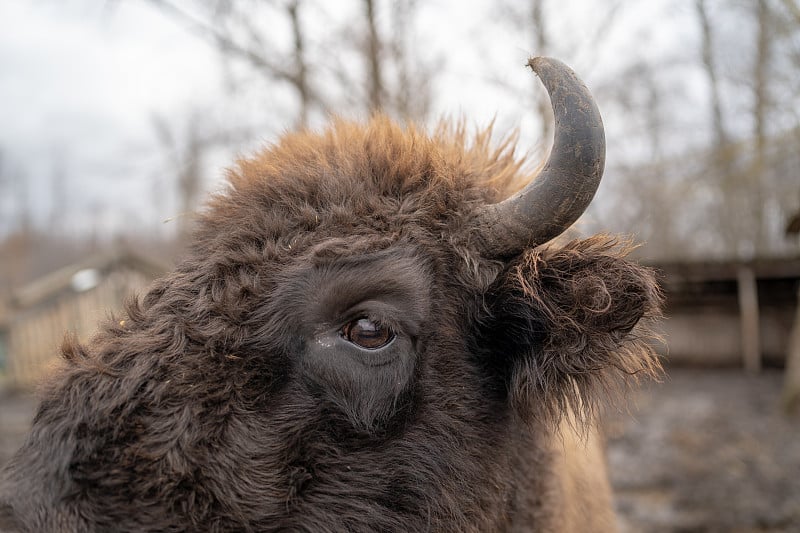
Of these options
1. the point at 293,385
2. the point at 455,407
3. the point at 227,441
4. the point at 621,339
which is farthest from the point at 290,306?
the point at 621,339

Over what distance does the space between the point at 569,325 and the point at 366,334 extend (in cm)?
76

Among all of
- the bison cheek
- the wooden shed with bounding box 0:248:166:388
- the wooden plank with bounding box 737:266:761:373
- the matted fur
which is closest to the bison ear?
the matted fur

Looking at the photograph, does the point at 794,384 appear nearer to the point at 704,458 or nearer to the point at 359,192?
the point at 704,458

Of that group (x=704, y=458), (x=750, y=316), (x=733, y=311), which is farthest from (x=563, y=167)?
(x=733, y=311)

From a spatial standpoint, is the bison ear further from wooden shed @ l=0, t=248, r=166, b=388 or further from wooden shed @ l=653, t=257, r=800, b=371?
wooden shed @ l=653, t=257, r=800, b=371

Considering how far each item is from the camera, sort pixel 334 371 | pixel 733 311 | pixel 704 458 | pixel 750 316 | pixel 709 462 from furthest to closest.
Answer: pixel 733 311 < pixel 750 316 < pixel 704 458 < pixel 709 462 < pixel 334 371

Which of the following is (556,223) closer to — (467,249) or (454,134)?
(467,249)

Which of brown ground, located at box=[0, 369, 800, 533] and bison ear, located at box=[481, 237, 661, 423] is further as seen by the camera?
brown ground, located at box=[0, 369, 800, 533]

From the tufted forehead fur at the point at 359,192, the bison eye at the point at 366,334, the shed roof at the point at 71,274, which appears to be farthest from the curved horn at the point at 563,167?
the shed roof at the point at 71,274

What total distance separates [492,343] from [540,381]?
0.80 feet

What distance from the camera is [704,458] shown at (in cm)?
881

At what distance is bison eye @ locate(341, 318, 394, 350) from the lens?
2.03 metres

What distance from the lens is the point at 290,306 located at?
79.0 inches

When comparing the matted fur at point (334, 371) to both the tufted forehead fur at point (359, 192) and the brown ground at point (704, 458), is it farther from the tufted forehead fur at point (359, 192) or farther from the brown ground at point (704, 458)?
the brown ground at point (704, 458)
